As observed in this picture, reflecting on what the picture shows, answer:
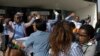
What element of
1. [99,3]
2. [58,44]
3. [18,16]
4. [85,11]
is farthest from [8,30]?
[85,11]

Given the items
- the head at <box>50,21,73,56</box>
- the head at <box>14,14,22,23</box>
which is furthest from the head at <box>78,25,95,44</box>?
the head at <box>14,14,22,23</box>

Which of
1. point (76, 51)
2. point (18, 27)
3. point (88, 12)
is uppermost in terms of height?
point (76, 51)

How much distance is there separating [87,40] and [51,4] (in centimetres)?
1232

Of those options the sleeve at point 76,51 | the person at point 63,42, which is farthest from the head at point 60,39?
the sleeve at point 76,51

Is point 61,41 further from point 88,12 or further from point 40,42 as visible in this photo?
point 88,12

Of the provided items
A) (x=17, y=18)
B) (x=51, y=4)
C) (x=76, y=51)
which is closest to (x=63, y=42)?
(x=76, y=51)

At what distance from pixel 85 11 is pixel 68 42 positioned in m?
14.5

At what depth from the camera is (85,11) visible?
18.0 meters

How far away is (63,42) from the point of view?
3656 millimetres

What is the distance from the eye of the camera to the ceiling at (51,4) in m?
14.6

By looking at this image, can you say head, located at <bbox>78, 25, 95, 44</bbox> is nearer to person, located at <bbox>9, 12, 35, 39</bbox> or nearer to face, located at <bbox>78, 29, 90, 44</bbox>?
face, located at <bbox>78, 29, 90, 44</bbox>

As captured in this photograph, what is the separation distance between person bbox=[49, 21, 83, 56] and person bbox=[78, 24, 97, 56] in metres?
0.28

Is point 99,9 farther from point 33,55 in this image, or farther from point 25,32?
point 33,55

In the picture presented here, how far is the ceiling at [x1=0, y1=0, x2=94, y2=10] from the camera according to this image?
14617 mm
